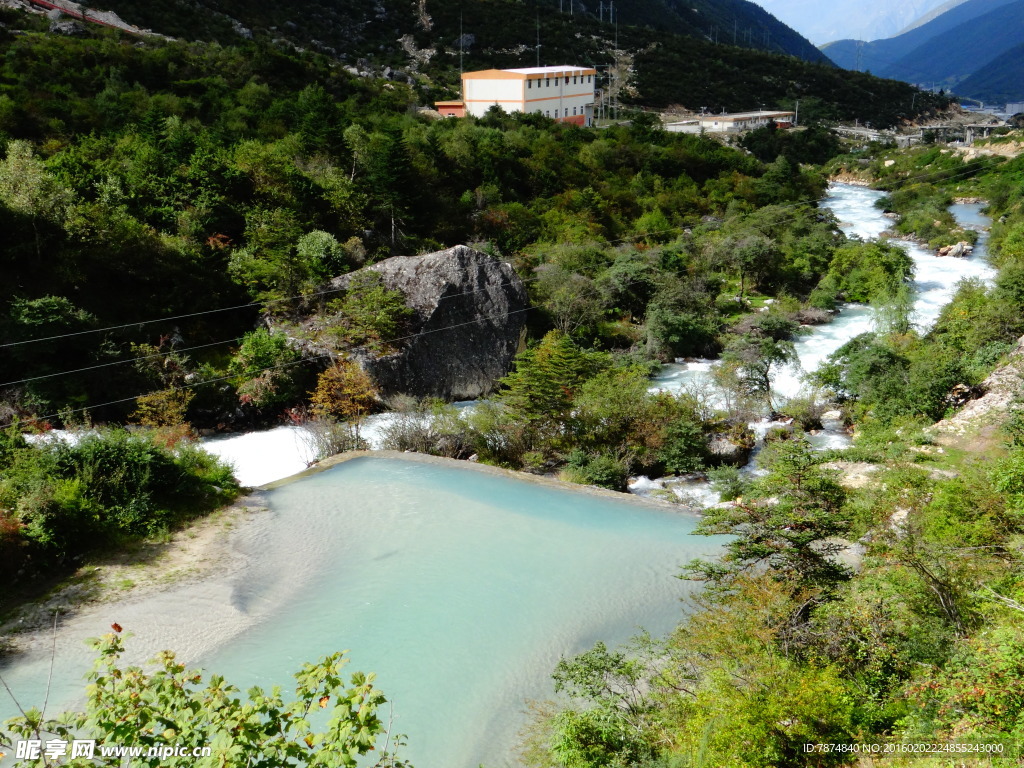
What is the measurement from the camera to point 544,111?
174 ft

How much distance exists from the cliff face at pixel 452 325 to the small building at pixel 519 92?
29468mm

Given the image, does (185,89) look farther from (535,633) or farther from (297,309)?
(535,633)

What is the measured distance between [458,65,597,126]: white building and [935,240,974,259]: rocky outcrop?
27737 millimetres

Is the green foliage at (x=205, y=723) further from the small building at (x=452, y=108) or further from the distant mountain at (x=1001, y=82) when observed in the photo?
the distant mountain at (x=1001, y=82)

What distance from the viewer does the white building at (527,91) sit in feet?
166

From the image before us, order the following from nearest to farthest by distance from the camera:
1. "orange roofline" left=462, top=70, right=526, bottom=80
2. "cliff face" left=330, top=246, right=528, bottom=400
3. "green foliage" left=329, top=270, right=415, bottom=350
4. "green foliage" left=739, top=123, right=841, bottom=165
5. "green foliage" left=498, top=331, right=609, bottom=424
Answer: "green foliage" left=498, top=331, right=609, bottom=424 < "green foliage" left=329, top=270, right=415, bottom=350 < "cliff face" left=330, top=246, right=528, bottom=400 < "orange roofline" left=462, top=70, right=526, bottom=80 < "green foliage" left=739, top=123, right=841, bottom=165

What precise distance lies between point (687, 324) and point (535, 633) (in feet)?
56.3

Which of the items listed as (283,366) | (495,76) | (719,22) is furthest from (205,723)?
(719,22)

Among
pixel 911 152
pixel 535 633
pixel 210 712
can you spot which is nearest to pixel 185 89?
pixel 535 633

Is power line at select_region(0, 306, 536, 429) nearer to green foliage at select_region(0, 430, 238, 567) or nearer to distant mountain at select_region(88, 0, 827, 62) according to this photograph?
green foliage at select_region(0, 430, 238, 567)

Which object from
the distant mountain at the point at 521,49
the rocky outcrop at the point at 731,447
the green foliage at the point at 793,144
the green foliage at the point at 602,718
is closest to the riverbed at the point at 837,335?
the rocky outcrop at the point at 731,447

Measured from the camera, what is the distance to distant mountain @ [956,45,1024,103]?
175913 mm

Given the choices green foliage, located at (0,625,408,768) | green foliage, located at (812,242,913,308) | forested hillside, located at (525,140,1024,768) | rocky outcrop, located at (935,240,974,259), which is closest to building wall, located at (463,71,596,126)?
green foliage, located at (812,242,913,308)

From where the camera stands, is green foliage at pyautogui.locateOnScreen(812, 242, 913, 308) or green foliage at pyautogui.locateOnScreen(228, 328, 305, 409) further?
green foliage at pyautogui.locateOnScreen(812, 242, 913, 308)
